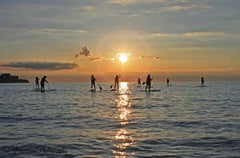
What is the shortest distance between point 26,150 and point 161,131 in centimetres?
561

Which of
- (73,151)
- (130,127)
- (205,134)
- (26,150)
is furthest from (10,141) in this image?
(205,134)

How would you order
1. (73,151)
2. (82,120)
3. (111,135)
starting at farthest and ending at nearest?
(82,120)
(111,135)
(73,151)

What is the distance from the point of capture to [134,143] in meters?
12.6

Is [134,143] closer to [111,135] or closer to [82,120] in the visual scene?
[111,135]

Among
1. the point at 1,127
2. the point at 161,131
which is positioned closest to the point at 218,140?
the point at 161,131

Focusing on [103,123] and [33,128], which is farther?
[103,123]

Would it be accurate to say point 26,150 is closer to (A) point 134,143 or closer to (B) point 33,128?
(A) point 134,143

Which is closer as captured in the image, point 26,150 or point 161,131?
point 26,150

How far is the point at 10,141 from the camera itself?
12.9 m


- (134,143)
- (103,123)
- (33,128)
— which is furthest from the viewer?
(103,123)

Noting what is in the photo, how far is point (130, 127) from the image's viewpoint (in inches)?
640

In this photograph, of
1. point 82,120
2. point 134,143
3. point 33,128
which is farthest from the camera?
point 82,120

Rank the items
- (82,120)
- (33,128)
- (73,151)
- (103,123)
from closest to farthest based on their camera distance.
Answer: (73,151), (33,128), (103,123), (82,120)

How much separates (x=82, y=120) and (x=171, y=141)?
7068 mm
